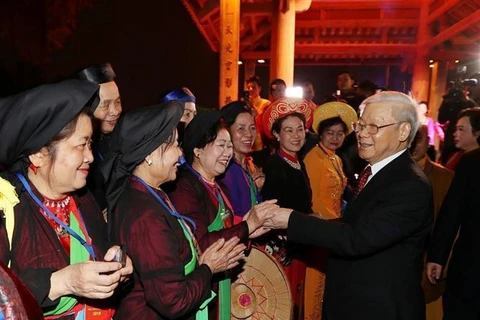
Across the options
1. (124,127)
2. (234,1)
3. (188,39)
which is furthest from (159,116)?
(188,39)

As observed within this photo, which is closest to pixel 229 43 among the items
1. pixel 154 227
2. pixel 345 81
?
pixel 345 81

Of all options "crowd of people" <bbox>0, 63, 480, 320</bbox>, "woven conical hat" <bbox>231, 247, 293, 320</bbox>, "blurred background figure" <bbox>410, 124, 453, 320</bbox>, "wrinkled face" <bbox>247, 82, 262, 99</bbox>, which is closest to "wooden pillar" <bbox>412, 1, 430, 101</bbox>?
"wrinkled face" <bbox>247, 82, 262, 99</bbox>

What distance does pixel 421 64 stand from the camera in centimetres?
1423

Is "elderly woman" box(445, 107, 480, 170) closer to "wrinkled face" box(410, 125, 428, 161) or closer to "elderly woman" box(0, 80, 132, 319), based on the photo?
"wrinkled face" box(410, 125, 428, 161)

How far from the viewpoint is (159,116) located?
205 cm

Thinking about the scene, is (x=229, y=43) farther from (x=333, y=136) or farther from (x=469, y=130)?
(x=469, y=130)

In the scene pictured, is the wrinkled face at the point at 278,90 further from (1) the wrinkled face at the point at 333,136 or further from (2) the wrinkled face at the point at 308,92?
(1) the wrinkled face at the point at 333,136

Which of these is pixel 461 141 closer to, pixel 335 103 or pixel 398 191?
pixel 335 103

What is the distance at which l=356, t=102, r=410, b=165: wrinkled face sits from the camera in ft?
7.96

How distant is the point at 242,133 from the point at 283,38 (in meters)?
6.28

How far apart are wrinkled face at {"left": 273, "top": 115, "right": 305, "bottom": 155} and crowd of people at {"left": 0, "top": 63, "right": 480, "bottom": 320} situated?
0.01 m

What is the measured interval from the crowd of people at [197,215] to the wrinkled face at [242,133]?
1 cm

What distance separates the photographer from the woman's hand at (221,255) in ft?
7.20

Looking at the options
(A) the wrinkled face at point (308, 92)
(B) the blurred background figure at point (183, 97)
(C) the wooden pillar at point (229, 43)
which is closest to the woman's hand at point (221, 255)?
(B) the blurred background figure at point (183, 97)
